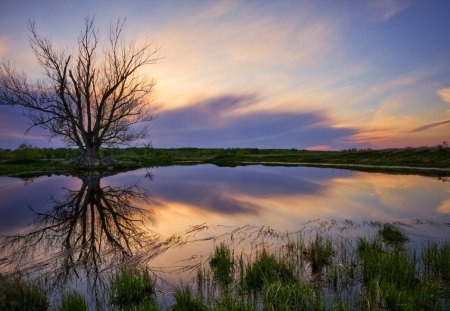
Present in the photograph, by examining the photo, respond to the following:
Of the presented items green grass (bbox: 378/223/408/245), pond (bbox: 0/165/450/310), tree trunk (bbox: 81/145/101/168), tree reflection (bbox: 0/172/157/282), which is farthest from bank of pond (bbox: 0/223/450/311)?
tree trunk (bbox: 81/145/101/168)

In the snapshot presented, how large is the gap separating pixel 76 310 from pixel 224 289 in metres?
2.78

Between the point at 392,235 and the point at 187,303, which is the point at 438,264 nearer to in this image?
the point at 392,235

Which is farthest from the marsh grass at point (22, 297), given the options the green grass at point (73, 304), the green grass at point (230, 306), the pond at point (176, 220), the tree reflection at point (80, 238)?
the green grass at point (230, 306)

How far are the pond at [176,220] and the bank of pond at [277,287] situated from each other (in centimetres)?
65

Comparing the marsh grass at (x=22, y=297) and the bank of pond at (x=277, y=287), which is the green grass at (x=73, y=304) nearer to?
the bank of pond at (x=277, y=287)

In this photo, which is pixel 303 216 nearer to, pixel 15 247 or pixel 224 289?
pixel 224 289

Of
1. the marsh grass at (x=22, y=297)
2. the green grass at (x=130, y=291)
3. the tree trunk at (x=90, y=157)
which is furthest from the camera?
the tree trunk at (x=90, y=157)

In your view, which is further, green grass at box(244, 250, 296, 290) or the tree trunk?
the tree trunk

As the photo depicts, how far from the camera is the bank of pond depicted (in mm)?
6172

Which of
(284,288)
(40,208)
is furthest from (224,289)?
(40,208)

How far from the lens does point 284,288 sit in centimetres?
643

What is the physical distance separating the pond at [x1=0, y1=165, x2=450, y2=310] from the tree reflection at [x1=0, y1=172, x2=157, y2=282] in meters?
0.03

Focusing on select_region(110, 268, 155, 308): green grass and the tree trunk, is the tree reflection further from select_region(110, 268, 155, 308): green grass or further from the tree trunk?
the tree trunk

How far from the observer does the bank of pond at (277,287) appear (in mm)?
6172
